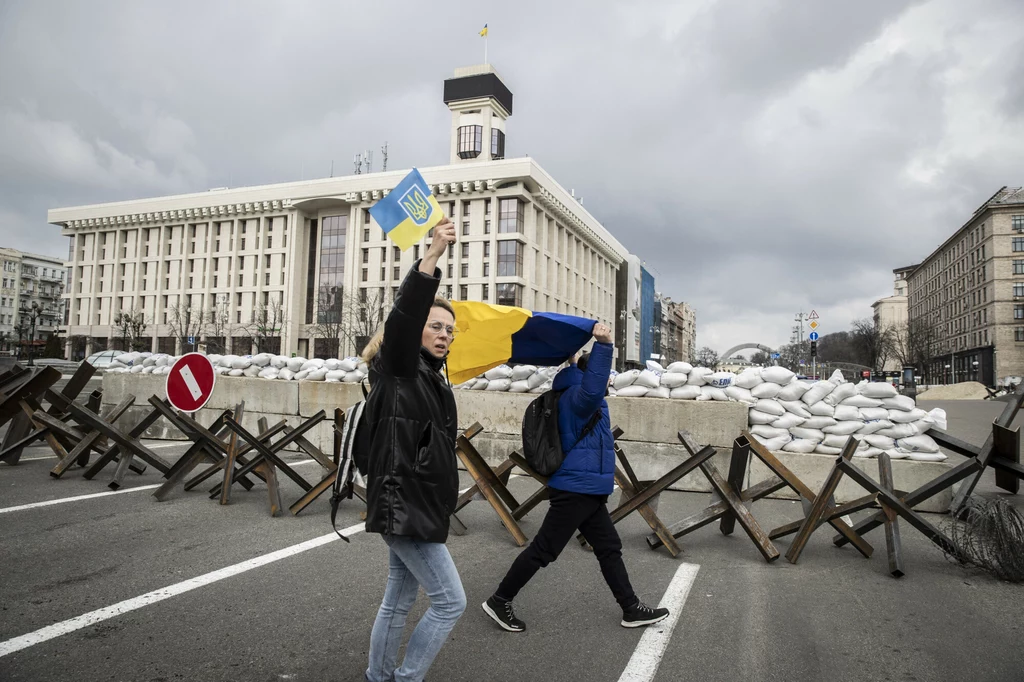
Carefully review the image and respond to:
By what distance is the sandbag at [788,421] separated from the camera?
8.03 m

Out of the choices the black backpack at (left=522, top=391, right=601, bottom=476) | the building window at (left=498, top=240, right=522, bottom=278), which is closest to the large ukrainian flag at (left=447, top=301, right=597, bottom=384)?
the black backpack at (left=522, top=391, right=601, bottom=476)

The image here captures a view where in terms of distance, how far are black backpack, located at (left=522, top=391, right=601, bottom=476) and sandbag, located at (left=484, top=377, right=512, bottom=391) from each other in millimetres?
5424

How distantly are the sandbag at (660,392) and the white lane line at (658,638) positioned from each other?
3.91 m

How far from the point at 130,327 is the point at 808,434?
10327 centimetres

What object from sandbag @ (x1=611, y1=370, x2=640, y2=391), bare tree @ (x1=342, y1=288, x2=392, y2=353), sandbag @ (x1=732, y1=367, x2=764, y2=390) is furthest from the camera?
bare tree @ (x1=342, y1=288, x2=392, y2=353)

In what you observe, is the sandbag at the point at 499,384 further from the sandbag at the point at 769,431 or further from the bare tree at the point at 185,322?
the bare tree at the point at 185,322

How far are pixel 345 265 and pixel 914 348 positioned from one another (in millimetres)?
72005

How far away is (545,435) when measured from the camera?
13.3 ft

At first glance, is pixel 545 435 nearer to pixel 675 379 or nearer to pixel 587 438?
pixel 587 438

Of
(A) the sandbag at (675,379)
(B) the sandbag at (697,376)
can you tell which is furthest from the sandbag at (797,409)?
(A) the sandbag at (675,379)

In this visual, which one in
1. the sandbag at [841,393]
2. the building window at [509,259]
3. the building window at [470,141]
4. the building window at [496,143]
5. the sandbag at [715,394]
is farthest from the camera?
the building window at [496,143]

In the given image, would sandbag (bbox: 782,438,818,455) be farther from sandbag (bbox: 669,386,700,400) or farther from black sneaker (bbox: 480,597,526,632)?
black sneaker (bbox: 480,597,526,632)

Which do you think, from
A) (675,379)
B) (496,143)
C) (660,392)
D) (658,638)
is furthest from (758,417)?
(496,143)

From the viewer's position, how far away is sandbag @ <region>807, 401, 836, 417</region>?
7941 mm
